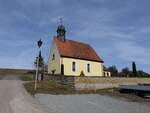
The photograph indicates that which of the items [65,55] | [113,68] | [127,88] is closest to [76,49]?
[65,55]

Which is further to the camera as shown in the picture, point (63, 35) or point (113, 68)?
point (113, 68)

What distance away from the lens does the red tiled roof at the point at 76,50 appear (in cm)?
2727

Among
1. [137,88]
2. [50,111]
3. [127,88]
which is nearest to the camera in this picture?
[50,111]

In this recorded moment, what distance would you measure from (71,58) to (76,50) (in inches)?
110

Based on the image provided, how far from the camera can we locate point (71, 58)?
27016 millimetres

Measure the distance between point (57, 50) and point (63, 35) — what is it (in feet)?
14.5

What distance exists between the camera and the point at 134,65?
94.5 ft

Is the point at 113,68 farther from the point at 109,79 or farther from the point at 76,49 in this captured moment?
the point at 109,79

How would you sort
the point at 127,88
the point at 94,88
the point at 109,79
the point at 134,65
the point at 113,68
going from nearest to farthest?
1. the point at 127,88
2. the point at 94,88
3. the point at 109,79
4. the point at 134,65
5. the point at 113,68

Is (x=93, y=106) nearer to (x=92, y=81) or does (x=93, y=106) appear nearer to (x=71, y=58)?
(x=92, y=81)

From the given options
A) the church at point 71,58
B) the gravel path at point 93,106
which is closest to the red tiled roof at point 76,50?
the church at point 71,58

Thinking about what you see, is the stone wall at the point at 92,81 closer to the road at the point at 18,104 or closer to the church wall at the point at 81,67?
the church wall at the point at 81,67

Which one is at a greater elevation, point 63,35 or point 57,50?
point 63,35

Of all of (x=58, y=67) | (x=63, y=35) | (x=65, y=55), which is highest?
(x=63, y=35)
